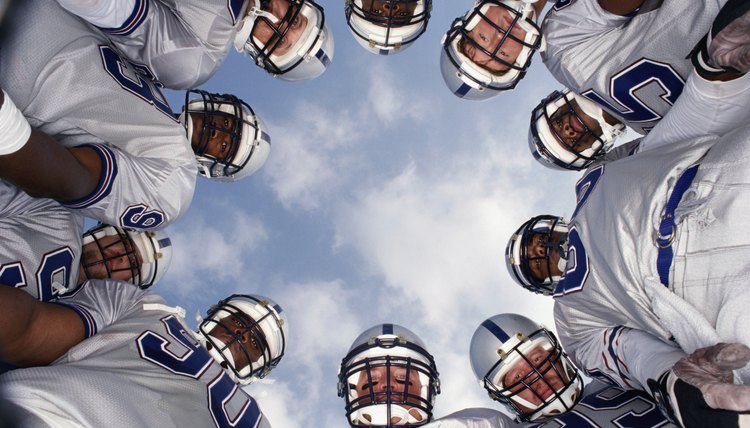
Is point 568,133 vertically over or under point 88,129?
over

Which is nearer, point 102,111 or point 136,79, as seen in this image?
point 102,111

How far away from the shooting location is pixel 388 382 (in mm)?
4301

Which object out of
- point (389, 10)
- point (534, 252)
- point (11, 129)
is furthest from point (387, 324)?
point (11, 129)

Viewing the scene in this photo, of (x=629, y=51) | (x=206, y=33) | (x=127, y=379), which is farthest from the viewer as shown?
(x=206, y=33)

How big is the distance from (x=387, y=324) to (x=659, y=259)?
106 inches

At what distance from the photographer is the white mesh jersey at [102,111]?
10.4 feet

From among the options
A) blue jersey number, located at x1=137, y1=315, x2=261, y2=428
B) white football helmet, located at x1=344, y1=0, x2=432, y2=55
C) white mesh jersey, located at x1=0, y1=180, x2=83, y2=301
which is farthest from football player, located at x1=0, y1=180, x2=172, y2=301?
white football helmet, located at x1=344, y1=0, x2=432, y2=55

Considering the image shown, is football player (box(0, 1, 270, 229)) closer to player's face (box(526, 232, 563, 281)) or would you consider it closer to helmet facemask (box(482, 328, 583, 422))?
helmet facemask (box(482, 328, 583, 422))

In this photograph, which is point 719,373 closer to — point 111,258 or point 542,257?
point 542,257

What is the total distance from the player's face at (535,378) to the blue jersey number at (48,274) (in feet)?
11.4

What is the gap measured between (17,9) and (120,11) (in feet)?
1.80

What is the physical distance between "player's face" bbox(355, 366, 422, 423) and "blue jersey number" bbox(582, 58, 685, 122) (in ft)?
8.57

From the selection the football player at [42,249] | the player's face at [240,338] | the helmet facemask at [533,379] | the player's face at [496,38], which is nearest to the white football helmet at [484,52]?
the player's face at [496,38]

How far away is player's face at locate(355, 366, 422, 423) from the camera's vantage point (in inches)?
168
